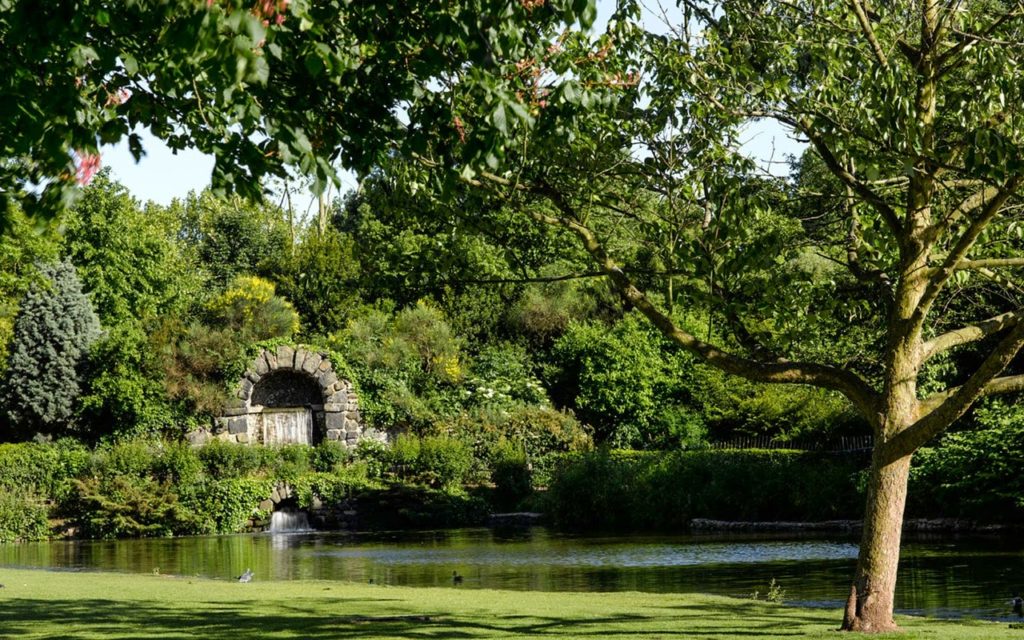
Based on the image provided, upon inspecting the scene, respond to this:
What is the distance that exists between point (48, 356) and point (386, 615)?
25.0 meters

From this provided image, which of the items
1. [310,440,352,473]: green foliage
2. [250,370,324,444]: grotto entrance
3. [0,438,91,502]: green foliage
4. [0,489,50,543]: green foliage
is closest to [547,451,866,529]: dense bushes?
[310,440,352,473]: green foliage

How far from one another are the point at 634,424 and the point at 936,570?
17.2 m

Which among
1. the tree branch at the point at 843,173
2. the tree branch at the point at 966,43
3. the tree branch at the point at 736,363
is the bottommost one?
the tree branch at the point at 736,363

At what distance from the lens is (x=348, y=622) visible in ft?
35.5

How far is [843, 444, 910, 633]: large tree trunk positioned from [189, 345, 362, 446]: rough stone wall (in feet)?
79.3

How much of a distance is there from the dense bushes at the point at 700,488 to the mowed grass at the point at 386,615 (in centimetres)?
1288

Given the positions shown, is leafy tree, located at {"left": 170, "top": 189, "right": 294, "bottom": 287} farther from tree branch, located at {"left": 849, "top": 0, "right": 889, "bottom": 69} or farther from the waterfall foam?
tree branch, located at {"left": 849, "top": 0, "right": 889, "bottom": 69}

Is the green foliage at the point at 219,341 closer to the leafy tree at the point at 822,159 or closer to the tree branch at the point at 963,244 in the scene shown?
the leafy tree at the point at 822,159

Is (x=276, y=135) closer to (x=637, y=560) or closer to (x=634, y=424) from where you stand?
(x=637, y=560)

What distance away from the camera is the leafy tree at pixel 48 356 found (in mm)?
33281

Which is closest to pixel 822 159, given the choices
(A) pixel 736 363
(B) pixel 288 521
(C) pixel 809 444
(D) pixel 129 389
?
(A) pixel 736 363

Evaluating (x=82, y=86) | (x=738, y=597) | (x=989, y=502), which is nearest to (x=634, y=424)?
(x=989, y=502)

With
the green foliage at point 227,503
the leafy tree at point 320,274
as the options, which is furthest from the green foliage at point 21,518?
the leafy tree at point 320,274

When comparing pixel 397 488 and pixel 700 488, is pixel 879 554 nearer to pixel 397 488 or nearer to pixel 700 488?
pixel 700 488
